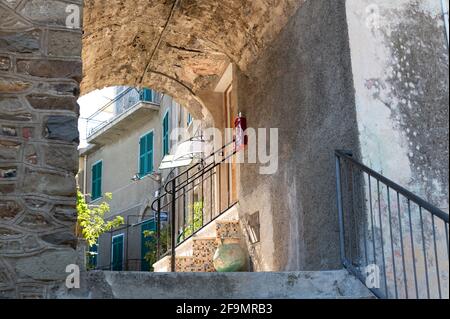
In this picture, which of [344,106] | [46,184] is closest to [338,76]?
[344,106]

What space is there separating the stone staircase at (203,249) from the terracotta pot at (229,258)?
37cm

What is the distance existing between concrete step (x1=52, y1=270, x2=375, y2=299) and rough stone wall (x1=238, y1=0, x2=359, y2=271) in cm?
60

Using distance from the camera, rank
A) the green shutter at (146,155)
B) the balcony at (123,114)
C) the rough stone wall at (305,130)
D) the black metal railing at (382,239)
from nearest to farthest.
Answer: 1. the black metal railing at (382,239)
2. the rough stone wall at (305,130)
3. the green shutter at (146,155)
4. the balcony at (123,114)

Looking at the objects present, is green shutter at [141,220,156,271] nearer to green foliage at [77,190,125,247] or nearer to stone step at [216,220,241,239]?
green foliage at [77,190,125,247]

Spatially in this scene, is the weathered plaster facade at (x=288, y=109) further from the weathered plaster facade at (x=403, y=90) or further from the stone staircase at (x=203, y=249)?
the stone staircase at (x=203, y=249)

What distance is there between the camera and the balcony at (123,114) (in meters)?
16.8

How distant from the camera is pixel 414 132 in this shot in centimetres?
437

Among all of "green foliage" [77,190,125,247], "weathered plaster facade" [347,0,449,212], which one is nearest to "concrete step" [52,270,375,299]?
"weathered plaster facade" [347,0,449,212]

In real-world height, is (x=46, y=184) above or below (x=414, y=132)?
below

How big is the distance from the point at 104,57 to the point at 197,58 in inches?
50.8

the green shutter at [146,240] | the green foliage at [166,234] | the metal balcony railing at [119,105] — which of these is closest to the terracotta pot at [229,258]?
the green foliage at [166,234]

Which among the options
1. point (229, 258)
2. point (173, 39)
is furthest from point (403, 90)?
point (173, 39)

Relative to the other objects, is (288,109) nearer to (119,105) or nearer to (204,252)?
(204,252)
